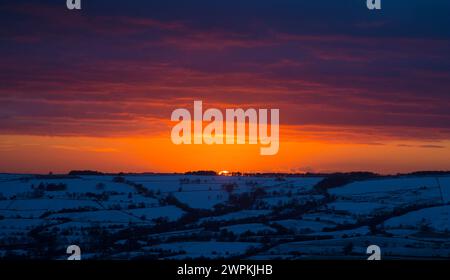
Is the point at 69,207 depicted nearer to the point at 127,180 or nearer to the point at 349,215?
the point at 127,180

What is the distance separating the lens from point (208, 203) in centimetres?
2272

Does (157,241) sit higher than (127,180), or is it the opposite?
(127,180)

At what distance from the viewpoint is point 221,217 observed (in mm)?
21766

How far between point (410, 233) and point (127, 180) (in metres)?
9.22

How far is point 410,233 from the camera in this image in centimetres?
2034

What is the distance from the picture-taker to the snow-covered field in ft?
61.4

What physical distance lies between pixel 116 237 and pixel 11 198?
482 cm

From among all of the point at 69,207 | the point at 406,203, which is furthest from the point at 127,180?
the point at 406,203

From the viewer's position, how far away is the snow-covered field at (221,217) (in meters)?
18.7
